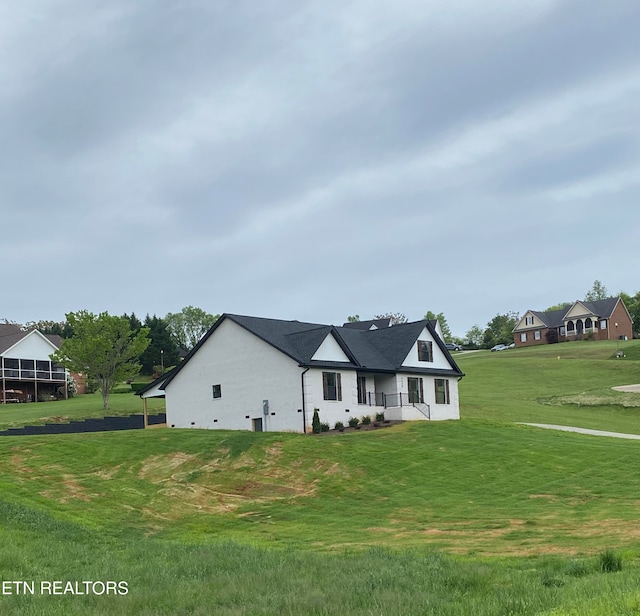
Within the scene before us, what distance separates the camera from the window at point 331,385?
4397 centimetres

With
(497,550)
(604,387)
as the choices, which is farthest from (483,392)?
(497,550)

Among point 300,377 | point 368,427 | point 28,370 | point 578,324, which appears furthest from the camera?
point 578,324

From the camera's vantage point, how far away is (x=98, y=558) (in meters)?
15.2

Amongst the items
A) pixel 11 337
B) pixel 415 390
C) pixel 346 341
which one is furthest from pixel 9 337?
pixel 415 390

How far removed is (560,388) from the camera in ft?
246

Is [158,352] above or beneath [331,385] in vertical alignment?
above

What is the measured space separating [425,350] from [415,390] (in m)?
2.96

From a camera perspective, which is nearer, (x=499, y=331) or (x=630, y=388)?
(x=630, y=388)

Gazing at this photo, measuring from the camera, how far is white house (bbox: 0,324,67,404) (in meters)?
87.2

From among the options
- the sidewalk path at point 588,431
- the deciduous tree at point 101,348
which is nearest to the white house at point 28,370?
the deciduous tree at point 101,348

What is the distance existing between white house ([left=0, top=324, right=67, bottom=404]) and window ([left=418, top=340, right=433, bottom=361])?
53494mm

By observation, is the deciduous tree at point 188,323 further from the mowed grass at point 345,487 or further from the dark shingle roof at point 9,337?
the mowed grass at point 345,487

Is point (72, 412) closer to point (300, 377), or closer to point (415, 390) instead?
point (300, 377)

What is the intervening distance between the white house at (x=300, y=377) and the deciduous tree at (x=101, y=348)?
623 inches
